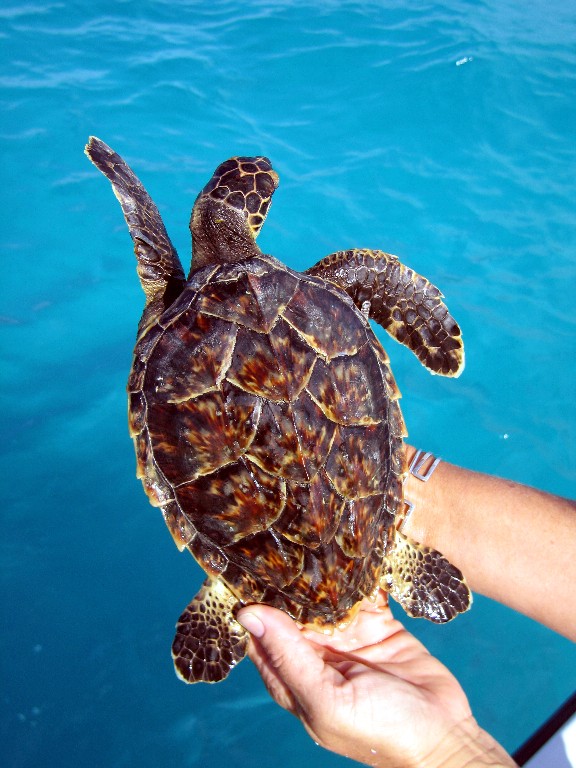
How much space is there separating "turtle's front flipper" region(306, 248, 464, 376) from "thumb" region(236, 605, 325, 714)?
5.71 feet

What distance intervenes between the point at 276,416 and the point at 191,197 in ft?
17.5

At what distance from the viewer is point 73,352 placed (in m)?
5.39

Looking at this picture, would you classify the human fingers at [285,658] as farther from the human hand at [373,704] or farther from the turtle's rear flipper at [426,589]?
the turtle's rear flipper at [426,589]

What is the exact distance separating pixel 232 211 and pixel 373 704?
230 centimetres

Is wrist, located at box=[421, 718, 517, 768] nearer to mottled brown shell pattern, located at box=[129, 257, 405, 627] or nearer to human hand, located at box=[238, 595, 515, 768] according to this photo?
human hand, located at box=[238, 595, 515, 768]

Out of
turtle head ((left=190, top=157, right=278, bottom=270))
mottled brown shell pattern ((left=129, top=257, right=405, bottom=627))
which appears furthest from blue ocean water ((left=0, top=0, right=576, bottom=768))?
turtle head ((left=190, top=157, right=278, bottom=270))

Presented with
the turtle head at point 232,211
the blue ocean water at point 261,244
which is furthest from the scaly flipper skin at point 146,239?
the blue ocean water at point 261,244

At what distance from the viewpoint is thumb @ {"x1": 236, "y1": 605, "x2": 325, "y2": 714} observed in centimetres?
205

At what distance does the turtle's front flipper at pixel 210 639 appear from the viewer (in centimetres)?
251

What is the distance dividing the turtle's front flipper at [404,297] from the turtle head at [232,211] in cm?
45

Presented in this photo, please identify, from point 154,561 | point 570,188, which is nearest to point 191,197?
point 154,561

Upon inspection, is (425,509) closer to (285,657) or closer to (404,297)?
(404,297)

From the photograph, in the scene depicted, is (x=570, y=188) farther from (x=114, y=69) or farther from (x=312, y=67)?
(x=114, y=69)

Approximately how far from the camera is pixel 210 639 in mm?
2527
